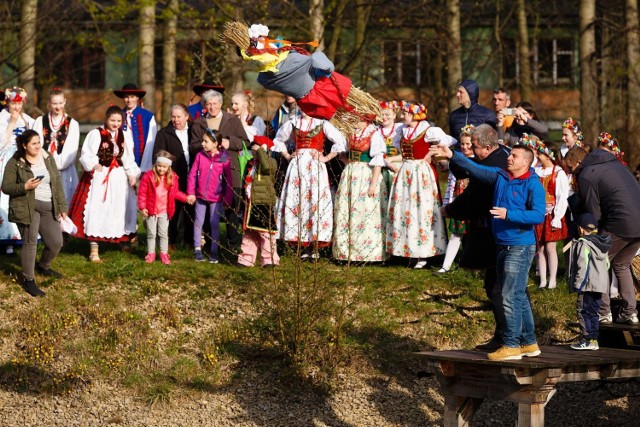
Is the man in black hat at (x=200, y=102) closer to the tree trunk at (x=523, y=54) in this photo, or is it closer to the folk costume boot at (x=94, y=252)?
the folk costume boot at (x=94, y=252)

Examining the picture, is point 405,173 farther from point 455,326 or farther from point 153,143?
point 153,143

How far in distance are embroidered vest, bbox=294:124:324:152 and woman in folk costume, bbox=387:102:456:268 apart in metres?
0.91

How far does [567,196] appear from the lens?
1275cm

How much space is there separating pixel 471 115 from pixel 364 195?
1.49 m

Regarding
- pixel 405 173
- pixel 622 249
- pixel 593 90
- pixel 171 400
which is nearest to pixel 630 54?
pixel 593 90

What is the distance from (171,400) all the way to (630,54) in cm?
1672

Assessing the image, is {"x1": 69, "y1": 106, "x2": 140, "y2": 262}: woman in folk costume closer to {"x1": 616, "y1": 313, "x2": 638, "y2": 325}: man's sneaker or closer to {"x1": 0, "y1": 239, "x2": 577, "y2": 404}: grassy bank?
{"x1": 0, "y1": 239, "x2": 577, "y2": 404}: grassy bank

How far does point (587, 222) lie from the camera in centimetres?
1029

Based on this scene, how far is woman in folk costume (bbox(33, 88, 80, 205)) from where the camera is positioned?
45.6 feet

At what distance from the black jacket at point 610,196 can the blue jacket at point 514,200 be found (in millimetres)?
1652

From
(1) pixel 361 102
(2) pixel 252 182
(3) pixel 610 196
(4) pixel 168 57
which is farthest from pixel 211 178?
(4) pixel 168 57

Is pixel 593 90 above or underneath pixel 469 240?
above

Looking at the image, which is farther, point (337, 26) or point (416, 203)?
point (337, 26)

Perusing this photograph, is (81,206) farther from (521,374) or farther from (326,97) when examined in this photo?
(521,374)
